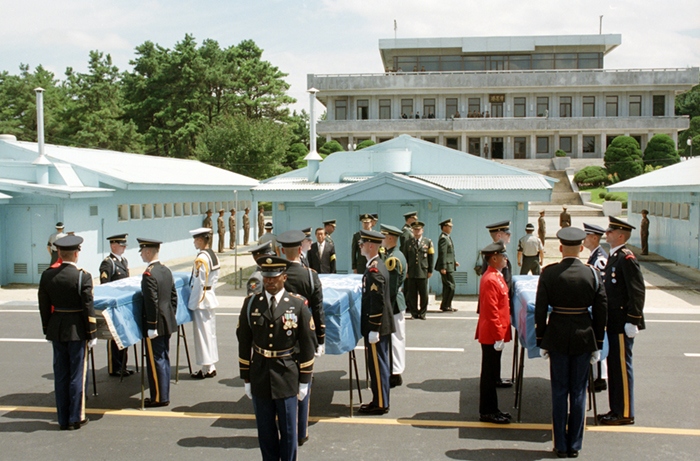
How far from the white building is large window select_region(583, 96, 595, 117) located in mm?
90

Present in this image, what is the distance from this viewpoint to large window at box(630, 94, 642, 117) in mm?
56781

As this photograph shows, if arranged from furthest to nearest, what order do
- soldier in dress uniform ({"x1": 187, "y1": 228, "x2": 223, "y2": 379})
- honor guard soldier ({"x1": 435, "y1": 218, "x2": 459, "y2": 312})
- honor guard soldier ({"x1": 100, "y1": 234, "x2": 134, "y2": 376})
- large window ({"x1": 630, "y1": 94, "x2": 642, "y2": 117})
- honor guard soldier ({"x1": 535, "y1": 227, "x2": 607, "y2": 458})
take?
large window ({"x1": 630, "y1": 94, "x2": 642, "y2": 117}) → honor guard soldier ({"x1": 435, "y1": 218, "x2": 459, "y2": 312}) → honor guard soldier ({"x1": 100, "y1": 234, "x2": 134, "y2": 376}) → soldier in dress uniform ({"x1": 187, "y1": 228, "x2": 223, "y2": 379}) → honor guard soldier ({"x1": 535, "y1": 227, "x2": 607, "y2": 458})

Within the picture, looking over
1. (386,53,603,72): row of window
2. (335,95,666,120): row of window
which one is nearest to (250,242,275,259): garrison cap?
(335,95,666,120): row of window

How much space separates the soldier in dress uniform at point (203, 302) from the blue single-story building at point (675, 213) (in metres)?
15.0

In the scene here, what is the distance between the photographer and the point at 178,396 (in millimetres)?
7863

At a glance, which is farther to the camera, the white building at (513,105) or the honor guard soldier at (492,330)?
the white building at (513,105)

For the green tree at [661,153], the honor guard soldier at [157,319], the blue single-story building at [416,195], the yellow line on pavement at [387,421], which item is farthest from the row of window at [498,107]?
the yellow line on pavement at [387,421]

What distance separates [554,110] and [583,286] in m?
55.6

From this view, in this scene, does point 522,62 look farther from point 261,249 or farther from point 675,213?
point 261,249

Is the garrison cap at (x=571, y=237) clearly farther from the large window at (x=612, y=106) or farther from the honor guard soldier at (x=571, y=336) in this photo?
the large window at (x=612, y=106)

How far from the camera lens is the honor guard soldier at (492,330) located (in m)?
6.62

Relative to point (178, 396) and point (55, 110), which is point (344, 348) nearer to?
point (178, 396)

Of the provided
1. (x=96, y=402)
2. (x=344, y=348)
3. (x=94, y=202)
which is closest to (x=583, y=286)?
(x=344, y=348)

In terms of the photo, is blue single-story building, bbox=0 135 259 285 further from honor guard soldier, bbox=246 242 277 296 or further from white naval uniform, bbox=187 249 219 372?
honor guard soldier, bbox=246 242 277 296
